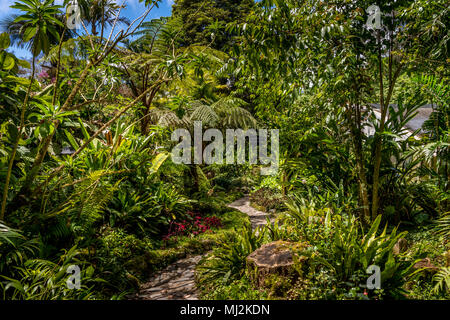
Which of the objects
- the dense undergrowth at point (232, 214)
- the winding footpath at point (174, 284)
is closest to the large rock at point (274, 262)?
the dense undergrowth at point (232, 214)

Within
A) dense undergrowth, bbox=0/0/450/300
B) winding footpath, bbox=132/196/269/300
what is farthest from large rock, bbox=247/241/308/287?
winding footpath, bbox=132/196/269/300

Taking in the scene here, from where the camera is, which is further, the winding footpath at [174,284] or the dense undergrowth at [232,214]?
the winding footpath at [174,284]

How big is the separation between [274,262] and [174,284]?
4.71ft

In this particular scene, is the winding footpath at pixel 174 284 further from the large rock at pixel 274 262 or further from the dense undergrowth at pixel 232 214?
the large rock at pixel 274 262

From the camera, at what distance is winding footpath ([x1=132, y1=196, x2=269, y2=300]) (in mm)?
3037

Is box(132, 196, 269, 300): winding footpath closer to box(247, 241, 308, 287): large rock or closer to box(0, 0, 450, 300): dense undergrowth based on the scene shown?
box(0, 0, 450, 300): dense undergrowth

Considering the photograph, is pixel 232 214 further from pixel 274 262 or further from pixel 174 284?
pixel 274 262

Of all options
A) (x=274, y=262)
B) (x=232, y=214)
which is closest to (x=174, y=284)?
(x=274, y=262)

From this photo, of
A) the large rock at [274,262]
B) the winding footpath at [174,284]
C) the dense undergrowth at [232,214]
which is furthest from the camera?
the winding footpath at [174,284]

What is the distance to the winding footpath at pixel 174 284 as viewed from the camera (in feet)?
9.96

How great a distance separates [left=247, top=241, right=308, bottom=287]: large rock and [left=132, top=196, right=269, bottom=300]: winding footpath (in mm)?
790

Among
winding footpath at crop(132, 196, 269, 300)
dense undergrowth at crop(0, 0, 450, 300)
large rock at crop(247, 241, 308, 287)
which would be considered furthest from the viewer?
winding footpath at crop(132, 196, 269, 300)

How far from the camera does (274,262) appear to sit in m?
2.67

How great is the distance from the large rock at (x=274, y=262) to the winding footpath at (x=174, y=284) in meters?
0.79
